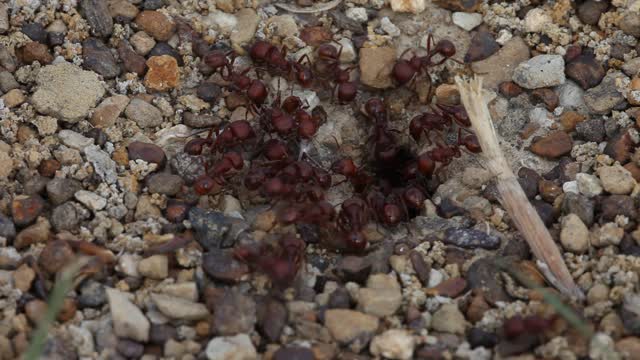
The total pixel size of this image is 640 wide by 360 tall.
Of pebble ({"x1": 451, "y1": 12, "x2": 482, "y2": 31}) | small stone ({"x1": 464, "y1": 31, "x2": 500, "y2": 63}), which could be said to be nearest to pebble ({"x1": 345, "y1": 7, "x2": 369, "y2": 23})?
pebble ({"x1": 451, "y1": 12, "x2": 482, "y2": 31})

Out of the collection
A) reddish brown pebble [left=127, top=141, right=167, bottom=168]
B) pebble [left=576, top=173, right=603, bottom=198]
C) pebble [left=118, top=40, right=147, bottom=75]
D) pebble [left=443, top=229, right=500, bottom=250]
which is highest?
pebble [left=118, top=40, right=147, bottom=75]

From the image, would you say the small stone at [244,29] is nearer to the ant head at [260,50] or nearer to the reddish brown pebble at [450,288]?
the ant head at [260,50]

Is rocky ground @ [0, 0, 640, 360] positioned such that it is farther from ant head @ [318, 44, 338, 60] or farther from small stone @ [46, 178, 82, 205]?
ant head @ [318, 44, 338, 60]

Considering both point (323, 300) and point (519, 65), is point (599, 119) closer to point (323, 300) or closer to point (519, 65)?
point (519, 65)

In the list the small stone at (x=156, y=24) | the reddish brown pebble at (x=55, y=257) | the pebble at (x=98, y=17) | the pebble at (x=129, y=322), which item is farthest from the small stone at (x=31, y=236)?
the small stone at (x=156, y=24)

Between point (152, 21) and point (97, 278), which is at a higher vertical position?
point (152, 21)

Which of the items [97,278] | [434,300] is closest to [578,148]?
[434,300]

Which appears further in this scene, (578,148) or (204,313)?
(578,148)
